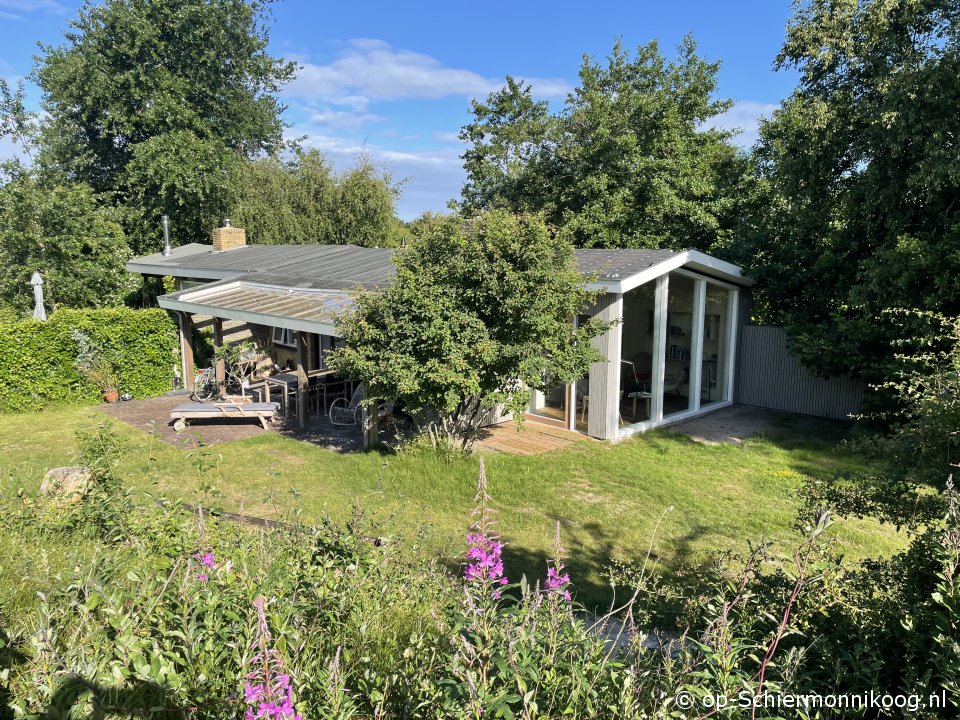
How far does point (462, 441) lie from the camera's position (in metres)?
10.3

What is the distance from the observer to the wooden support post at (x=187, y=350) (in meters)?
14.9

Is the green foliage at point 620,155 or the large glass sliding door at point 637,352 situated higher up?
the green foliage at point 620,155

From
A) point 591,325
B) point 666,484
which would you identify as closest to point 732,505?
point 666,484

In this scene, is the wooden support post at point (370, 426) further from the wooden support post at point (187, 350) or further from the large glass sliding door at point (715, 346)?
the large glass sliding door at point (715, 346)

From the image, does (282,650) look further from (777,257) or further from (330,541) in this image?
(777,257)

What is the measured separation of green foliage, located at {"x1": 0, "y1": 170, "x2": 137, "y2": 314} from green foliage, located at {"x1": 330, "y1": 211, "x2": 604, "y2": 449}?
13054 millimetres

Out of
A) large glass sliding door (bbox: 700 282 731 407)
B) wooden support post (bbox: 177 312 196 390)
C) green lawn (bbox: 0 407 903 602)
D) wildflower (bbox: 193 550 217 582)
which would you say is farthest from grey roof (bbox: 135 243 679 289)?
wildflower (bbox: 193 550 217 582)

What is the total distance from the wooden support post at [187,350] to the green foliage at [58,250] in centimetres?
545

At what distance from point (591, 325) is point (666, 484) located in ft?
8.85

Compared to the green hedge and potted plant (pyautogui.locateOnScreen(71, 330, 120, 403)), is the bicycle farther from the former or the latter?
potted plant (pyautogui.locateOnScreen(71, 330, 120, 403))

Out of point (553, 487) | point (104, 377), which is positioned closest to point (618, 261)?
point (553, 487)

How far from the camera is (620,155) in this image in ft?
69.8

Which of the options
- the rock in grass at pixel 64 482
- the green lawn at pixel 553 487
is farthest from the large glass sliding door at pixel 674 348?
the rock in grass at pixel 64 482

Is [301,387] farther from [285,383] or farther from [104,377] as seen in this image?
[104,377]
